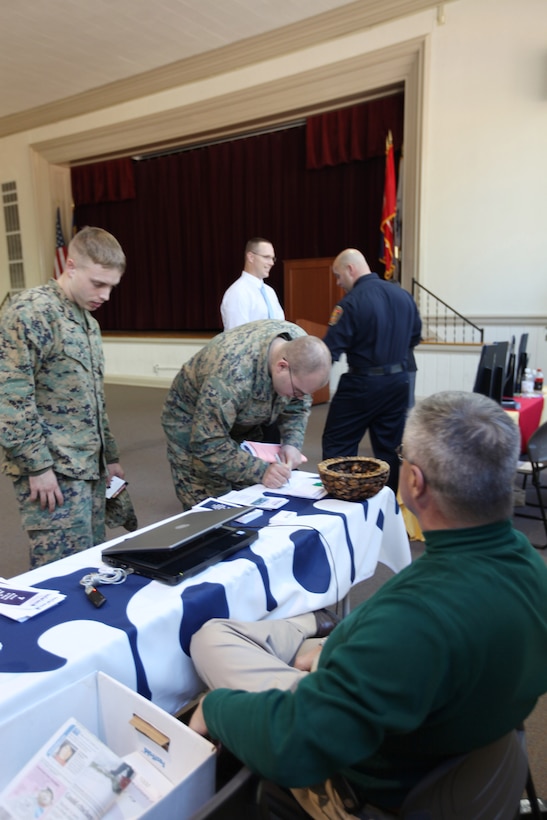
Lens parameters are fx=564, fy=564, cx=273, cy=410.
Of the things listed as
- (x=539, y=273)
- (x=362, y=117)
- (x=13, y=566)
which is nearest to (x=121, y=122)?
(x=362, y=117)

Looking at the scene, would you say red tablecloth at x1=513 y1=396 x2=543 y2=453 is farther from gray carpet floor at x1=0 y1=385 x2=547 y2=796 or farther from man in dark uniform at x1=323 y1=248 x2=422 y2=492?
man in dark uniform at x1=323 y1=248 x2=422 y2=492

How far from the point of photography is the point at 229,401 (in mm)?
1738

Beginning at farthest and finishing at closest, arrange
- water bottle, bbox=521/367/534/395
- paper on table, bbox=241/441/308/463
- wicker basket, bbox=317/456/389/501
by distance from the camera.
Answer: water bottle, bbox=521/367/534/395 → paper on table, bbox=241/441/308/463 → wicker basket, bbox=317/456/389/501

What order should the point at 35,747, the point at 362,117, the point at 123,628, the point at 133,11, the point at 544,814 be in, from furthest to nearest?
the point at 362,117, the point at 133,11, the point at 544,814, the point at 123,628, the point at 35,747

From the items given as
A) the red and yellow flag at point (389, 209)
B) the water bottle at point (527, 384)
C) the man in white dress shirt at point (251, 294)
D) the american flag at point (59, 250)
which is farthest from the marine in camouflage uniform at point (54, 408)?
the american flag at point (59, 250)

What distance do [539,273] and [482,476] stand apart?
17.7 feet

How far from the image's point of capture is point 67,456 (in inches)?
65.8

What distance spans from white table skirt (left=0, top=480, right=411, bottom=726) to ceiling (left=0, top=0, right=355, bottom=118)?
6.22 meters

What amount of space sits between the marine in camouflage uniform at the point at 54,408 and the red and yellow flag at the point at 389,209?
16.7ft

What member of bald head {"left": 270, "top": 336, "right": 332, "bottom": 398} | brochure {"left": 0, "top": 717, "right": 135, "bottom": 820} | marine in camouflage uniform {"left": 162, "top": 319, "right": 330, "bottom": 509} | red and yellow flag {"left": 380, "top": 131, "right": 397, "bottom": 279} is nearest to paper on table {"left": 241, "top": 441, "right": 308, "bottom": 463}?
marine in camouflage uniform {"left": 162, "top": 319, "right": 330, "bottom": 509}

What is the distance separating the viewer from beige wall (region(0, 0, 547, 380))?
5.30 m

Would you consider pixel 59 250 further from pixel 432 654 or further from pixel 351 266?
pixel 432 654

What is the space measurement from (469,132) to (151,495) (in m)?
4.69

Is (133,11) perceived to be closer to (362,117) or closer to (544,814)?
(362,117)
